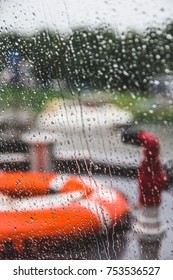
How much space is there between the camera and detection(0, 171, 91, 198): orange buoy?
159 cm

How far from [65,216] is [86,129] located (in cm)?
21

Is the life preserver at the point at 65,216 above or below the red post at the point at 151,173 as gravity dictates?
below

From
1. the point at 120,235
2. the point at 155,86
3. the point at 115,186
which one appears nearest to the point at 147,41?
the point at 155,86

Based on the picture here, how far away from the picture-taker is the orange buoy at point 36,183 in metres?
1.59

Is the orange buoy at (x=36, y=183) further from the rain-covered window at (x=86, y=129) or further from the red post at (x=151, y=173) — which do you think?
the red post at (x=151, y=173)

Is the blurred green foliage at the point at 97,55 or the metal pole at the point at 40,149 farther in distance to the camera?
the metal pole at the point at 40,149

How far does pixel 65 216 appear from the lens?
159cm

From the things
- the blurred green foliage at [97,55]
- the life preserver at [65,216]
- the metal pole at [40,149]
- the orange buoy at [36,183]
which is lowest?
the life preserver at [65,216]

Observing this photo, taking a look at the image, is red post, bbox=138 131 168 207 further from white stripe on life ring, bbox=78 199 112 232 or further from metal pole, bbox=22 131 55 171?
metal pole, bbox=22 131 55 171

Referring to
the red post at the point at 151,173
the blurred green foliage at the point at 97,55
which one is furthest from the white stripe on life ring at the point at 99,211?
the blurred green foliage at the point at 97,55
